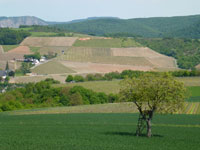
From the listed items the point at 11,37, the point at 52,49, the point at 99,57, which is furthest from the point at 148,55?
the point at 11,37

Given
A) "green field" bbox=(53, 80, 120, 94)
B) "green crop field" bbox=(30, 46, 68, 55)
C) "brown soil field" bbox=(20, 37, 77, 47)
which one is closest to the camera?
"green field" bbox=(53, 80, 120, 94)

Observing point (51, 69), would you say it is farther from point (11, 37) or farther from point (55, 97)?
point (11, 37)

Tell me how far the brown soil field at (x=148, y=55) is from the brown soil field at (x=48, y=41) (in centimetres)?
2358

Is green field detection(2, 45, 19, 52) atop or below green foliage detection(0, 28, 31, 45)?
below

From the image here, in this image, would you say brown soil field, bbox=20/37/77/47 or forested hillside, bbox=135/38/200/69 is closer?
forested hillside, bbox=135/38/200/69

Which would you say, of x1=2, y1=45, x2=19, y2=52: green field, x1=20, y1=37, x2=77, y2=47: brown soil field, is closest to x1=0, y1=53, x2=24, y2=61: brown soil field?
x1=2, y1=45, x2=19, y2=52: green field

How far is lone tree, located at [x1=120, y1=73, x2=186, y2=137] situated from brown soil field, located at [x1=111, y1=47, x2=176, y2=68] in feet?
383

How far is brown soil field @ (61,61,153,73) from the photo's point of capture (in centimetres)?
13050

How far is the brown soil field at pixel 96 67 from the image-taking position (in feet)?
428

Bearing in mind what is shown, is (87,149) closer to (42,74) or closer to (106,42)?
(42,74)

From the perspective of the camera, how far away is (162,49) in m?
182

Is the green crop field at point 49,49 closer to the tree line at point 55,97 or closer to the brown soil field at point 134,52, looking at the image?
the brown soil field at point 134,52

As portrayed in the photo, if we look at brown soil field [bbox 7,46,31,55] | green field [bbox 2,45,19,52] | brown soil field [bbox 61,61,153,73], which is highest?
green field [bbox 2,45,19,52]

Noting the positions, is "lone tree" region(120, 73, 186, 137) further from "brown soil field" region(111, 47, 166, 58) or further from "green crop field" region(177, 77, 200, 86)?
"brown soil field" region(111, 47, 166, 58)
